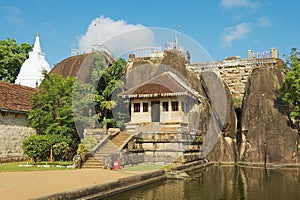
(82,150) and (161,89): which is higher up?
(161,89)

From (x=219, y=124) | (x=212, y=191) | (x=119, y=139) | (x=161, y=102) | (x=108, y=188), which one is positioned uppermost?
(x=161, y=102)

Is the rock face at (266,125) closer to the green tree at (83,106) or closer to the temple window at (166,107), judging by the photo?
the temple window at (166,107)

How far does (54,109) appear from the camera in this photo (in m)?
24.9

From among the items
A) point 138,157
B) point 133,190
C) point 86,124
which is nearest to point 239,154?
point 138,157

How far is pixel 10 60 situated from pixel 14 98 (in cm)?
2070

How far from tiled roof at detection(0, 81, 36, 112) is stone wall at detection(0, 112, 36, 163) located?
1.80 feet

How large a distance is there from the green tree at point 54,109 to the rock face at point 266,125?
50.5 feet

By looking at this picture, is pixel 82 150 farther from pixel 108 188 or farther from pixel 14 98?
pixel 108 188

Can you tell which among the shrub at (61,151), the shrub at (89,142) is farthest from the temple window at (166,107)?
the shrub at (61,151)

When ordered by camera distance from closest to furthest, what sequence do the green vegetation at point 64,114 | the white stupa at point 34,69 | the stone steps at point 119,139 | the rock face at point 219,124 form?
the green vegetation at point 64,114, the stone steps at point 119,139, the rock face at point 219,124, the white stupa at point 34,69

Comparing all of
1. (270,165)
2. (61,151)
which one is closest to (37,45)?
(61,151)

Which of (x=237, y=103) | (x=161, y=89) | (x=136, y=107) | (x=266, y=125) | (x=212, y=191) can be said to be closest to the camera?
(x=212, y=191)

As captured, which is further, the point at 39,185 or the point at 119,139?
the point at 119,139

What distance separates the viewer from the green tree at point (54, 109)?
23.9 m
